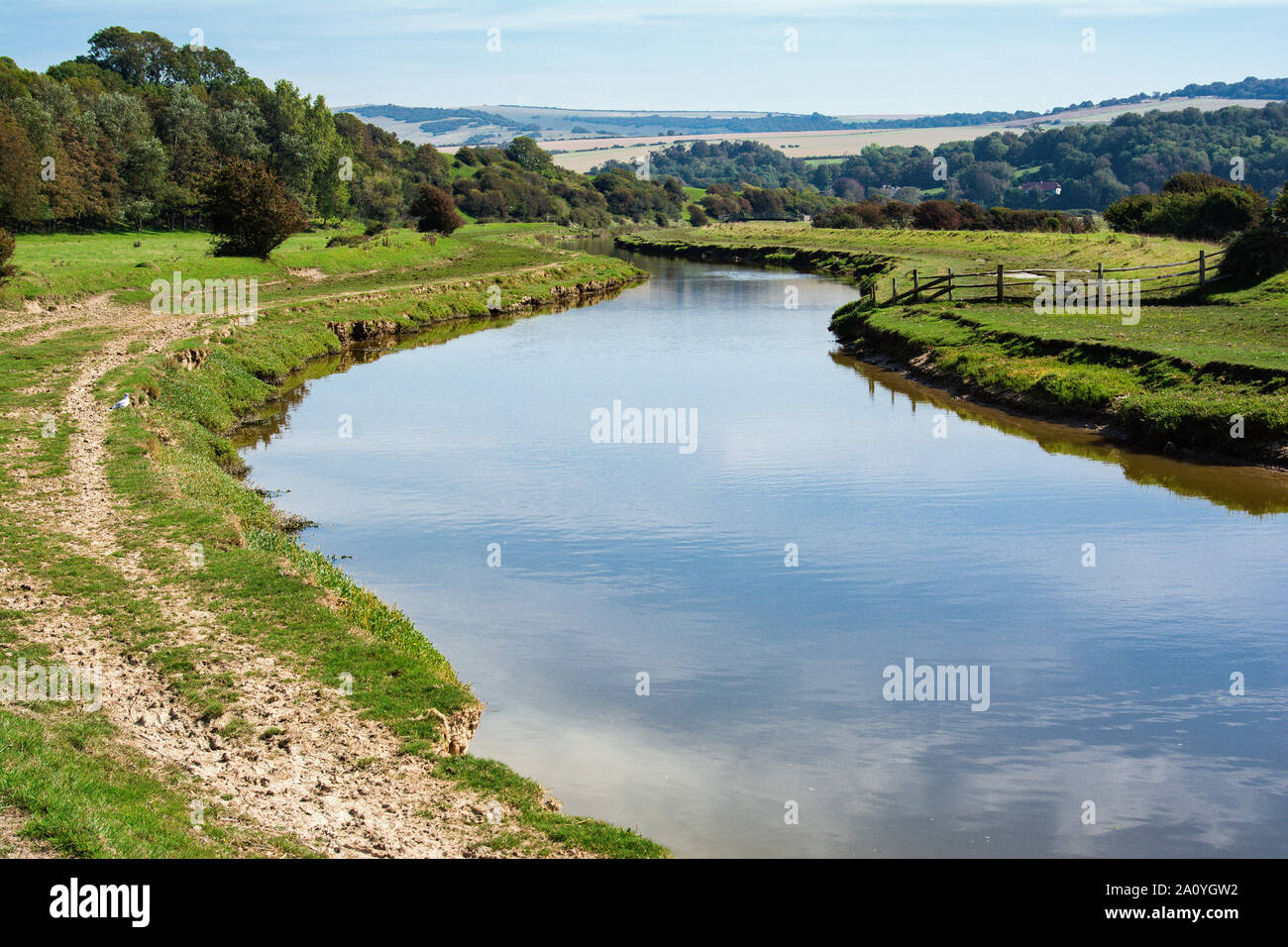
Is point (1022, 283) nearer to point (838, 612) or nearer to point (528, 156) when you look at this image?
point (838, 612)

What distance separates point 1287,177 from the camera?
130375mm

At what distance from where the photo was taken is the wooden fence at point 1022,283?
139ft

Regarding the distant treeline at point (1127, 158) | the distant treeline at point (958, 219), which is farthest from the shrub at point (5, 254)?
the distant treeline at point (1127, 158)

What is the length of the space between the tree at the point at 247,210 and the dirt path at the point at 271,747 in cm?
4450

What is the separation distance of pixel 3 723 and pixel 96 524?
7776 mm

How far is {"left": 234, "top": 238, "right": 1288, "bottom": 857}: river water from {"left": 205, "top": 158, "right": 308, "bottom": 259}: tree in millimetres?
27226

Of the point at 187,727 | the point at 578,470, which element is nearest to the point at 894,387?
the point at 578,470

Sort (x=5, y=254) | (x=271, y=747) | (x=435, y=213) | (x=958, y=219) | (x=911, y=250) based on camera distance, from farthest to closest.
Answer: (x=958, y=219) → (x=435, y=213) → (x=911, y=250) → (x=5, y=254) → (x=271, y=747)

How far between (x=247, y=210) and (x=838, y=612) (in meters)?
47.6

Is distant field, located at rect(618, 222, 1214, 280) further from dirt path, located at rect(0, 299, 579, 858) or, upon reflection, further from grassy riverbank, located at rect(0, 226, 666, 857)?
dirt path, located at rect(0, 299, 579, 858)

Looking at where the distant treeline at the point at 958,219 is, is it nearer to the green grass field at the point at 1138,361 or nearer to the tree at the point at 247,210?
the green grass field at the point at 1138,361

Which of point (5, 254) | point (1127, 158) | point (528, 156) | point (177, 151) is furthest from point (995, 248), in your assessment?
point (528, 156)

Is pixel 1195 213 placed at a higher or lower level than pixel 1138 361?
higher

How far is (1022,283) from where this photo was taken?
4709cm
